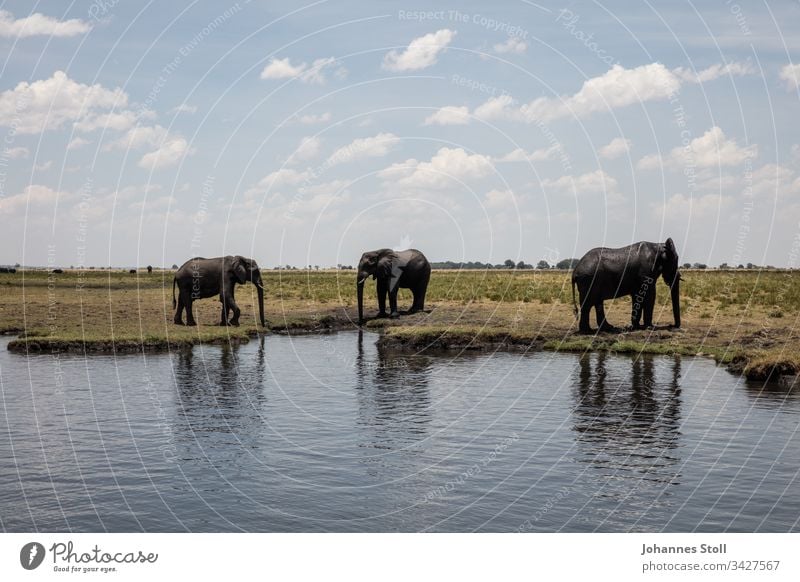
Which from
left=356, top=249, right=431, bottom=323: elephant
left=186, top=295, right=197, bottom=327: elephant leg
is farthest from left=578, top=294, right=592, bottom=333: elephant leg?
left=186, top=295, right=197, bottom=327: elephant leg

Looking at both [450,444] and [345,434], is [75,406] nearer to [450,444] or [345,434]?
[345,434]

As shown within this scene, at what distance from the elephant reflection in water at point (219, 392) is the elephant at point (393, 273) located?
1268 cm

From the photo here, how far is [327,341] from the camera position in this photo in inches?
1860

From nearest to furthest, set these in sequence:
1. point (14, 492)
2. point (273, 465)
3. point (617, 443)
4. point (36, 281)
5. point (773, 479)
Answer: point (14, 492) → point (773, 479) → point (273, 465) → point (617, 443) → point (36, 281)

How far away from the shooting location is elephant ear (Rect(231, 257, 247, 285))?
49.5m

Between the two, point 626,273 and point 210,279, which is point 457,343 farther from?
point 210,279

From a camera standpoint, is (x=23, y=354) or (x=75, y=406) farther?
(x=23, y=354)

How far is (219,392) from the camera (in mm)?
29734

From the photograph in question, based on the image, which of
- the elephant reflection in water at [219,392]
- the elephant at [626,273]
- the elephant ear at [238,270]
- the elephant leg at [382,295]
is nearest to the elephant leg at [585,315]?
the elephant at [626,273]

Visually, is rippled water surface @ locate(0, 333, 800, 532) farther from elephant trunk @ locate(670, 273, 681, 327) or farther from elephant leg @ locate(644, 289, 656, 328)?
elephant trunk @ locate(670, 273, 681, 327)

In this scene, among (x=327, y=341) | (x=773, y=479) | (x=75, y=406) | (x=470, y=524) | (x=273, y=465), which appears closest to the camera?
(x=470, y=524)

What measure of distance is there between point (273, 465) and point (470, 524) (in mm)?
5587
